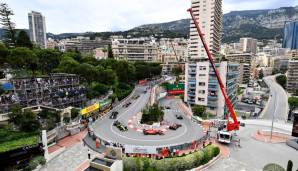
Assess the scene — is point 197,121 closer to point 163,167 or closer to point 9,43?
point 163,167

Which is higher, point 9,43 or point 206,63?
point 9,43

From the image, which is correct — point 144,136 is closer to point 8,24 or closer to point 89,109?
point 89,109

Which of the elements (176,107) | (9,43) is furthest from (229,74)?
(9,43)

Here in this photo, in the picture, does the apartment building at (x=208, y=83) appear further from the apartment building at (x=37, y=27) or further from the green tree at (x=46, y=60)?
the apartment building at (x=37, y=27)

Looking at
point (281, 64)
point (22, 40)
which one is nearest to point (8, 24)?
point (22, 40)

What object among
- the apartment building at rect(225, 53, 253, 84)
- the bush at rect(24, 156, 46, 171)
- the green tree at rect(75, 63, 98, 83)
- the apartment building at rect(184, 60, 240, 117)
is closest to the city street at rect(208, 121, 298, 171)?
the apartment building at rect(184, 60, 240, 117)

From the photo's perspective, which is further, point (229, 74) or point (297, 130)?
point (229, 74)
